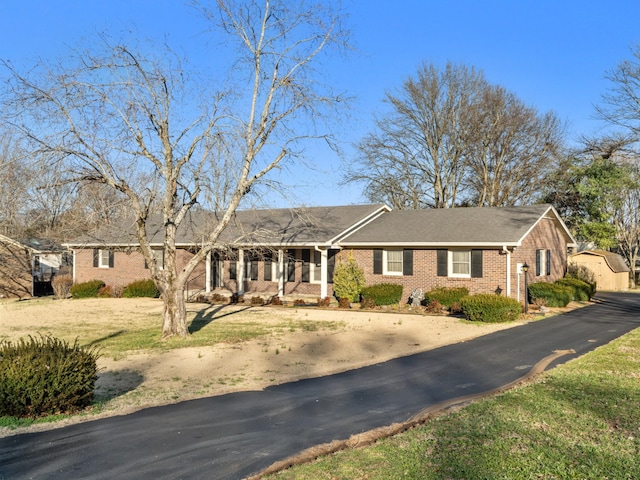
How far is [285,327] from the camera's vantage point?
18219 mm

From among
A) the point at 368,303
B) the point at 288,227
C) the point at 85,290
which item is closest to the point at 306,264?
the point at 288,227

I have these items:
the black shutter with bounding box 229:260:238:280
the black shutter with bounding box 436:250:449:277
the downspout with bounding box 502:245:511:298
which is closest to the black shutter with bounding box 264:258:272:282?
the black shutter with bounding box 229:260:238:280

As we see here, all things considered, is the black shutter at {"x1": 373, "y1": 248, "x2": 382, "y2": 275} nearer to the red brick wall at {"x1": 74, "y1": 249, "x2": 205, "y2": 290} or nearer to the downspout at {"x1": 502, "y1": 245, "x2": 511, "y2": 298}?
the downspout at {"x1": 502, "y1": 245, "x2": 511, "y2": 298}

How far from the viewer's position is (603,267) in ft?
111

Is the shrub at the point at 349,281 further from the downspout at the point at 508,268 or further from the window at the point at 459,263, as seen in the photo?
the downspout at the point at 508,268

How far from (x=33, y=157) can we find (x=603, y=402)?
12.5 m

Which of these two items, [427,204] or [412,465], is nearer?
[412,465]

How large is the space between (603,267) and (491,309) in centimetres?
1866

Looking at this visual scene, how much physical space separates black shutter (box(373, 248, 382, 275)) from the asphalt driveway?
1254 centimetres

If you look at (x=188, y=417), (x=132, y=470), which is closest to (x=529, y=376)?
(x=188, y=417)

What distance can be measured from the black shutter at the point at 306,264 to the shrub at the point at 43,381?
19858 mm

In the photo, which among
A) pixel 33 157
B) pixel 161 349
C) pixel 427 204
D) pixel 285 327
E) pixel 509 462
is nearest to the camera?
pixel 509 462

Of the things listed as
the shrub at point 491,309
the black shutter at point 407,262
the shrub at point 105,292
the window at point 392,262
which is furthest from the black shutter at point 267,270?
the shrub at point 491,309

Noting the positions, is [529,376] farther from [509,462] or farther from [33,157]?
[33,157]
